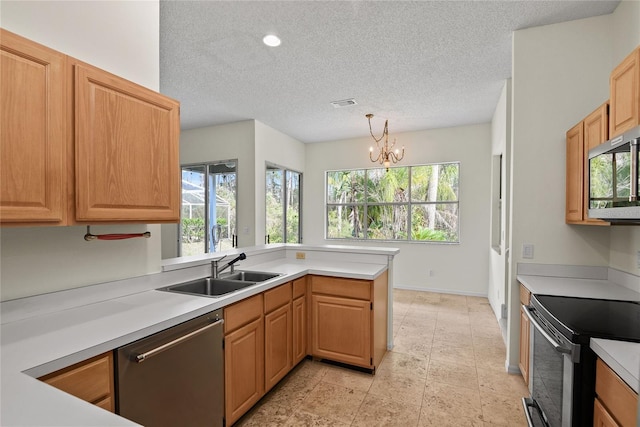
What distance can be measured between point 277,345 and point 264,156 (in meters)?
3.58

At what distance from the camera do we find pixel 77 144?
1.39 meters

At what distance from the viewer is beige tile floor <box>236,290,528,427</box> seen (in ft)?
6.87

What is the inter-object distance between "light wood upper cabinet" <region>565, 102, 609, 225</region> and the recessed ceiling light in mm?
2456

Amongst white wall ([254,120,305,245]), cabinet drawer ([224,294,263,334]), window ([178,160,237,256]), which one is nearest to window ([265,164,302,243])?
white wall ([254,120,305,245])

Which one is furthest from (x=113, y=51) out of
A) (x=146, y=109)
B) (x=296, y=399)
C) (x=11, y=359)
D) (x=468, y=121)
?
(x=468, y=121)

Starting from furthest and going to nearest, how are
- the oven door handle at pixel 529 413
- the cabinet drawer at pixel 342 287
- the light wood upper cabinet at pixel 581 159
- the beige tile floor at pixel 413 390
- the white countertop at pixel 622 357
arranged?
the cabinet drawer at pixel 342 287 < the beige tile floor at pixel 413 390 < the light wood upper cabinet at pixel 581 159 < the oven door handle at pixel 529 413 < the white countertop at pixel 622 357

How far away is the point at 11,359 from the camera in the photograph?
107 centimetres

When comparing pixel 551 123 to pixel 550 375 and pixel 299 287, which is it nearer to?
pixel 550 375

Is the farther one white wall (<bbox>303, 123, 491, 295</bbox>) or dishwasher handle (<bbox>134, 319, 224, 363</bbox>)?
white wall (<bbox>303, 123, 491, 295</bbox>)

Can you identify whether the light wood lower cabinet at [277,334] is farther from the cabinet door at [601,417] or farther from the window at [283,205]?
the window at [283,205]

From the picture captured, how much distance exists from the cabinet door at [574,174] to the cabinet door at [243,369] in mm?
2455

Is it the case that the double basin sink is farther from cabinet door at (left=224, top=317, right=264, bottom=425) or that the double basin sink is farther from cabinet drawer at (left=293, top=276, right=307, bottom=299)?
cabinet door at (left=224, top=317, right=264, bottom=425)

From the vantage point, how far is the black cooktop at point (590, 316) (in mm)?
1336

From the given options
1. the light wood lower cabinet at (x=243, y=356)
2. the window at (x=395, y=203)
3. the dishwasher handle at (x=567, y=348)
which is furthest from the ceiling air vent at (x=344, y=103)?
the dishwasher handle at (x=567, y=348)
